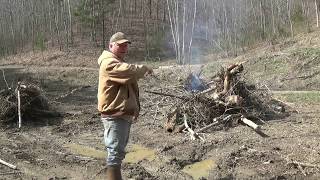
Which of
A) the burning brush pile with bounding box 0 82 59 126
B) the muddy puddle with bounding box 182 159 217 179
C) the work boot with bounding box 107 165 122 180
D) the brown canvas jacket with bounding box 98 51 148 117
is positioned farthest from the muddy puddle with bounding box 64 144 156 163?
the burning brush pile with bounding box 0 82 59 126

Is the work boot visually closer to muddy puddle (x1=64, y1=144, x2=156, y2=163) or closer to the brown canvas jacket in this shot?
the brown canvas jacket

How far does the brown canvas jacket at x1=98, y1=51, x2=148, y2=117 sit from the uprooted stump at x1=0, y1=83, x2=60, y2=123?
20.3ft

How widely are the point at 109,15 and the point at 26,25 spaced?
7579 millimetres

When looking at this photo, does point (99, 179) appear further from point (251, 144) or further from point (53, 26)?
point (53, 26)

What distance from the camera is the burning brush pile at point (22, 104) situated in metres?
11.2

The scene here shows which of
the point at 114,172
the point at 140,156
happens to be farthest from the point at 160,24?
the point at 114,172

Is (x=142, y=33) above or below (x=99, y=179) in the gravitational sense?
below

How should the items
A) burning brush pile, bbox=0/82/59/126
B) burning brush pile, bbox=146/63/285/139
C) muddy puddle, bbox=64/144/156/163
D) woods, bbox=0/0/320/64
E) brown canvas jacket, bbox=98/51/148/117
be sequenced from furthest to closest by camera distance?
woods, bbox=0/0/320/64, burning brush pile, bbox=0/82/59/126, burning brush pile, bbox=146/63/285/139, muddy puddle, bbox=64/144/156/163, brown canvas jacket, bbox=98/51/148/117

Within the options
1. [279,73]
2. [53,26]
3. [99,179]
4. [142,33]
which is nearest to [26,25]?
[53,26]

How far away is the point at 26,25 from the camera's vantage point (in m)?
42.9

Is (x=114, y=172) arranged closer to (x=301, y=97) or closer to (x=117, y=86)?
(x=117, y=86)

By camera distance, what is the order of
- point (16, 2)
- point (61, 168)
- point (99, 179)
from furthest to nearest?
point (16, 2) < point (61, 168) < point (99, 179)

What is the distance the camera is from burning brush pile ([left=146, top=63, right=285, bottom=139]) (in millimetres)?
10016

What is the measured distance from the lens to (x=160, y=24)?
4209cm
